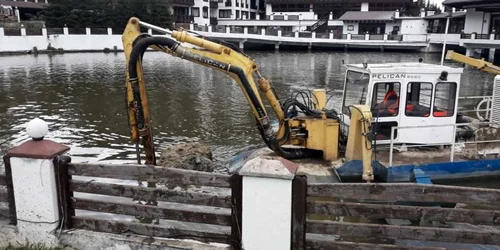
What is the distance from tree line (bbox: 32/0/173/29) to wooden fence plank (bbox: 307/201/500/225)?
53.7 metres

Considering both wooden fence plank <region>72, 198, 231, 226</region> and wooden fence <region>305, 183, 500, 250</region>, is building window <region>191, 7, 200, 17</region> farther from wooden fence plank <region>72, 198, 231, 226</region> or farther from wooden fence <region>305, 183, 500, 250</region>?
wooden fence <region>305, 183, 500, 250</region>

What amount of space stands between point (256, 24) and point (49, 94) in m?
54.5

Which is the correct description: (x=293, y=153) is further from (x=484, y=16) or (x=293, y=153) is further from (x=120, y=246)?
(x=484, y=16)

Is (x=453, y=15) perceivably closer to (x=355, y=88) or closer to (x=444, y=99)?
(x=444, y=99)

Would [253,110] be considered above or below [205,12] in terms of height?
below

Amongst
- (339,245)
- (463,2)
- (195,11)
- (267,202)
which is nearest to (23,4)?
(195,11)

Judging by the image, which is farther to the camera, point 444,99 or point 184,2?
point 184,2

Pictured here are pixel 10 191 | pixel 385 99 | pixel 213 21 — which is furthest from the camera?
pixel 213 21

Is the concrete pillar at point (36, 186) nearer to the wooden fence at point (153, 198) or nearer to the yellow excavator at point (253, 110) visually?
the wooden fence at point (153, 198)

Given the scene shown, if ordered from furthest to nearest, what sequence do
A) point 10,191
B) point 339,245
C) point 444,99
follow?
point 444,99
point 10,191
point 339,245

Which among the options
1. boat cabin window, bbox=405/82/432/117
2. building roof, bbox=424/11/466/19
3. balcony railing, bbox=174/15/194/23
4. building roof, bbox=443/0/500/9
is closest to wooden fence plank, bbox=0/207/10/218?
boat cabin window, bbox=405/82/432/117

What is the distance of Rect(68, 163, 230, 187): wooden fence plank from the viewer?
4672 millimetres

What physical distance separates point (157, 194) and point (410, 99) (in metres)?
7.03

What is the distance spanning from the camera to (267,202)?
448 centimetres
